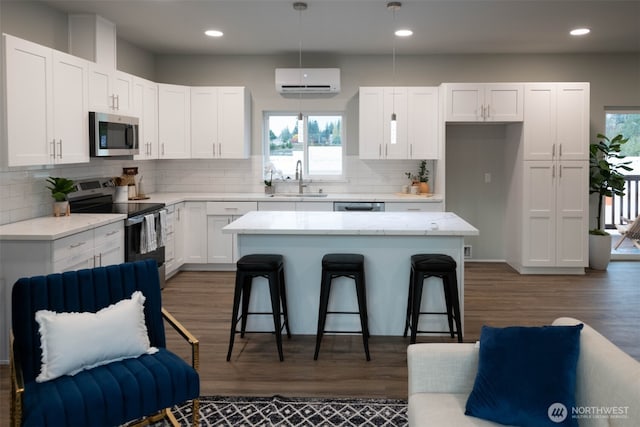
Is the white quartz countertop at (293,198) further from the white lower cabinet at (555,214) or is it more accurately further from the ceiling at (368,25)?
the ceiling at (368,25)

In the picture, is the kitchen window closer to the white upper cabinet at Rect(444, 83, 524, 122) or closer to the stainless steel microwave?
the white upper cabinet at Rect(444, 83, 524, 122)

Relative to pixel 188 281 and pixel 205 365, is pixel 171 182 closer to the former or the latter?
pixel 188 281

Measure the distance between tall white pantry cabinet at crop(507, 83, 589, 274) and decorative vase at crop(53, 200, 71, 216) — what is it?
496 centimetres

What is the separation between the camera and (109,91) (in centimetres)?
545

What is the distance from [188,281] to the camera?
6.51 m

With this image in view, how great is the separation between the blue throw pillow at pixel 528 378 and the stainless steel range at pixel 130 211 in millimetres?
3751

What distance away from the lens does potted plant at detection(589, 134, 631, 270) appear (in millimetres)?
7016

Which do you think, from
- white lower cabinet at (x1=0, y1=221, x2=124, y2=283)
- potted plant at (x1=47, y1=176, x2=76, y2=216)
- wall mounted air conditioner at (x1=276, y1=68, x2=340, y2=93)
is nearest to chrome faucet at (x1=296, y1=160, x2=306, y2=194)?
wall mounted air conditioner at (x1=276, y1=68, x2=340, y2=93)

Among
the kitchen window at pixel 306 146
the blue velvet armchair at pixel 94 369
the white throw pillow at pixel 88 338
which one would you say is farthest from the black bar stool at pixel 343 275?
the kitchen window at pixel 306 146

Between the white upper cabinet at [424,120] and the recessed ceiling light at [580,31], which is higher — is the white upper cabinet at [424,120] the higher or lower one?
the lower one

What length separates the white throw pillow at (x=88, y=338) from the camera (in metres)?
2.57

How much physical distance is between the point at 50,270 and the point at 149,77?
402 centimetres

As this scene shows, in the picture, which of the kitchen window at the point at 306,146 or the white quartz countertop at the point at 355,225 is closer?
the white quartz countertop at the point at 355,225

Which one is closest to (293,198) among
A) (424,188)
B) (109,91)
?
(424,188)
